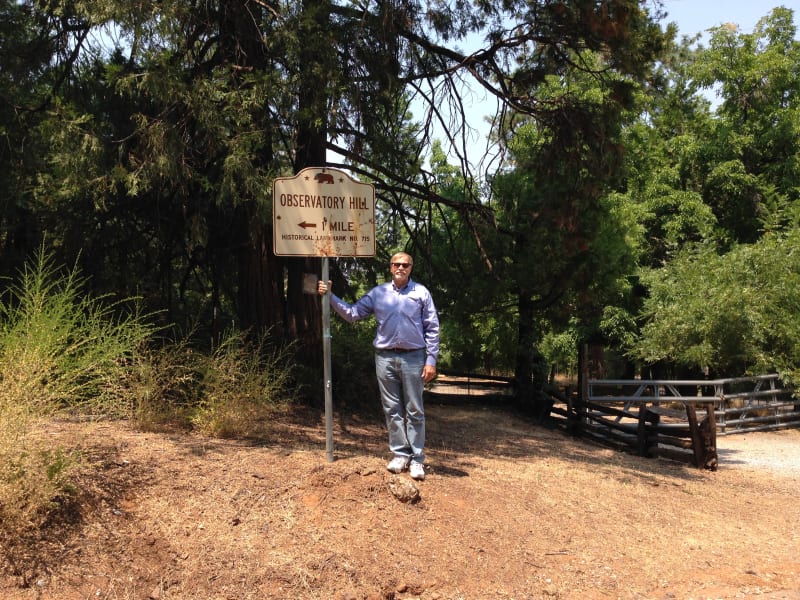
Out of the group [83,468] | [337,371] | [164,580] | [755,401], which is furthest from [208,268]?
[755,401]

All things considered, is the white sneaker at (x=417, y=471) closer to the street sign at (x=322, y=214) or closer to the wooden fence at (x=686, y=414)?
the street sign at (x=322, y=214)

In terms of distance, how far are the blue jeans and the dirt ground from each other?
31 centimetres

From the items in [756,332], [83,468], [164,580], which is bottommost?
[164,580]

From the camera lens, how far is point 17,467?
175 inches

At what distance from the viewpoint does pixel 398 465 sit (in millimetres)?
6074

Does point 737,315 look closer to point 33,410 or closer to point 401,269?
point 401,269

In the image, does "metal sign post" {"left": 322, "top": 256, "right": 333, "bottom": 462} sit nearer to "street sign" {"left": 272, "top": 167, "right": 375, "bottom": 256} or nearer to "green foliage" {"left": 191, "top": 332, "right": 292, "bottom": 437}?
"street sign" {"left": 272, "top": 167, "right": 375, "bottom": 256}

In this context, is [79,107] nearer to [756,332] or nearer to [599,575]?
[599,575]

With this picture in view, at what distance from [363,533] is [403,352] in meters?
1.59

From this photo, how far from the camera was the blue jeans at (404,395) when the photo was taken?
6.08 metres

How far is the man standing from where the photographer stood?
6.07 metres

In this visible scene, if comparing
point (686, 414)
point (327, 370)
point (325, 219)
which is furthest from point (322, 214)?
point (686, 414)

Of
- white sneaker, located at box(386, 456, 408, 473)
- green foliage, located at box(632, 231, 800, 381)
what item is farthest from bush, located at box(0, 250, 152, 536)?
green foliage, located at box(632, 231, 800, 381)

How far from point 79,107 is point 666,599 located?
8.89m
